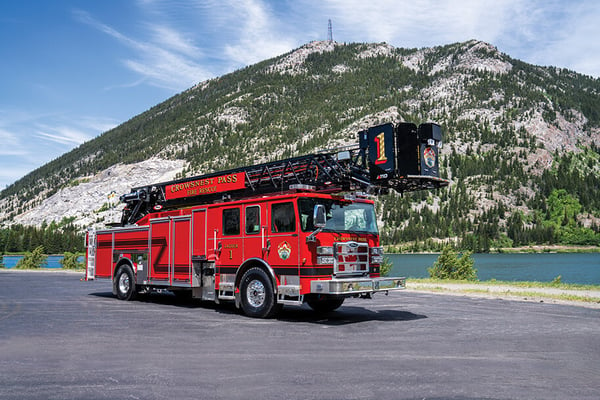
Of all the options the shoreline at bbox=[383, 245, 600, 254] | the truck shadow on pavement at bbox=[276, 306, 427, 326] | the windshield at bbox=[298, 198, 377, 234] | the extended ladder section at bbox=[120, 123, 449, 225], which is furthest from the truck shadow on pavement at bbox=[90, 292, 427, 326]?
the shoreline at bbox=[383, 245, 600, 254]

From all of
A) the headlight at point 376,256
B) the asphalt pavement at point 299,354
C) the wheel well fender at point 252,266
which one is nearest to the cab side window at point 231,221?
the wheel well fender at point 252,266

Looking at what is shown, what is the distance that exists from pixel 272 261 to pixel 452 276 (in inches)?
938

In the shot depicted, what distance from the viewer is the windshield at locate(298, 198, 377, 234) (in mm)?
12091

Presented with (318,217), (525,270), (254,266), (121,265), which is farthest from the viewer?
(525,270)

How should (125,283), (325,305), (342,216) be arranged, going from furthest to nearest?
1. (125,283)
2. (325,305)
3. (342,216)

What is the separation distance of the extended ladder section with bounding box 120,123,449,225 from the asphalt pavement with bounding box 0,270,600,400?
3.41m

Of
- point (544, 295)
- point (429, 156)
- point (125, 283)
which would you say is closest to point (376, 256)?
point (429, 156)

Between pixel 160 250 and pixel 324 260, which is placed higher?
pixel 160 250

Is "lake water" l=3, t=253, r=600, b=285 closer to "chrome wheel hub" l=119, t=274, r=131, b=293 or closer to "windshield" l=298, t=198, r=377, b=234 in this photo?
"windshield" l=298, t=198, r=377, b=234

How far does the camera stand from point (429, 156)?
12.2 m

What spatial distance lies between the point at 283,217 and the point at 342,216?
151cm

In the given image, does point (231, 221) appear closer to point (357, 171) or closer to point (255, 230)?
point (255, 230)

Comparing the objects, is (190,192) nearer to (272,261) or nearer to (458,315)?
(272,261)

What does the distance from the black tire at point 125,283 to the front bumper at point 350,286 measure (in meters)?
8.23
